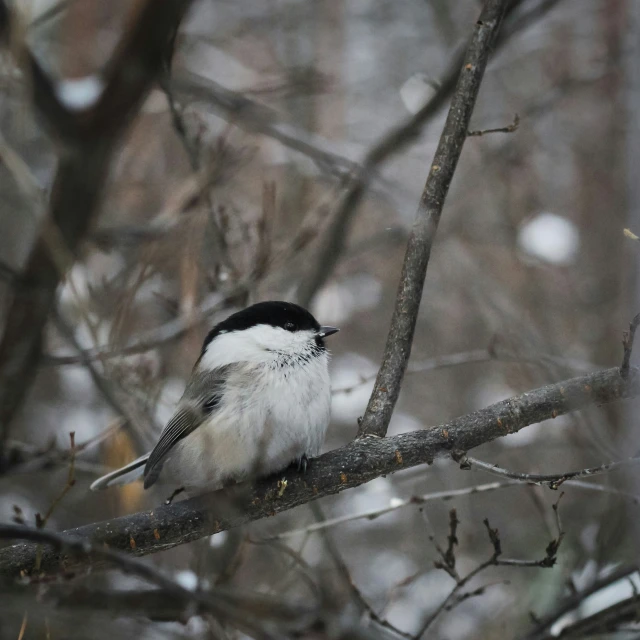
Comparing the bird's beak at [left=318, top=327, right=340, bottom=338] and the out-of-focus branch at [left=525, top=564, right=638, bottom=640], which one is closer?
the out-of-focus branch at [left=525, top=564, right=638, bottom=640]

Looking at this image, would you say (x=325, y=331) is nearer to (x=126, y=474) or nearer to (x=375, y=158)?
(x=126, y=474)

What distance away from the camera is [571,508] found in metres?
4.95

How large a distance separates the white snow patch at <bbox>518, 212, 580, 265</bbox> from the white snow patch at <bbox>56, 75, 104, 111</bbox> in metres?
3.70

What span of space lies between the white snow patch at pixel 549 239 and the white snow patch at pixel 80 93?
12.1 feet

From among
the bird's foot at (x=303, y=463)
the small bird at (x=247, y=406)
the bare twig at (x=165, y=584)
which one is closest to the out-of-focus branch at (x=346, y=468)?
the bird's foot at (x=303, y=463)

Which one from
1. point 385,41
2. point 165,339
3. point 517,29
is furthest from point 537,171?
point 165,339

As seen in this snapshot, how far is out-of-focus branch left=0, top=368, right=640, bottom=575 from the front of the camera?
2.14 meters

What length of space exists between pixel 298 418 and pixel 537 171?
5.15m

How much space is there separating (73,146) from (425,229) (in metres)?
1.65

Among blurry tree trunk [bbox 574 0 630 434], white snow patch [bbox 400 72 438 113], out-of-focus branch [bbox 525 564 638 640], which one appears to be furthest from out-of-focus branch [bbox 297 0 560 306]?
out-of-focus branch [bbox 525 564 638 640]

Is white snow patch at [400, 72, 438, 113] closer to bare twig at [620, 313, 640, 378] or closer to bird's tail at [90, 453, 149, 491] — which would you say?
bird's tail at [90, 453, 149, 491]

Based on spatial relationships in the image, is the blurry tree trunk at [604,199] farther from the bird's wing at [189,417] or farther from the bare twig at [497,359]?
the bird's wing at [189,417]

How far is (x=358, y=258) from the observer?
7090 mm

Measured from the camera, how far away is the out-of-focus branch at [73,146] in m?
3.15
